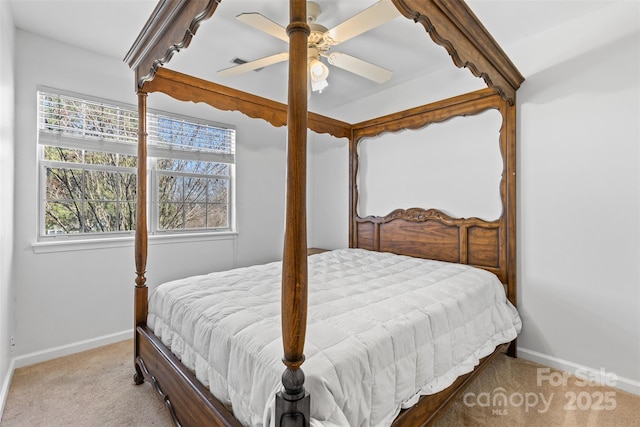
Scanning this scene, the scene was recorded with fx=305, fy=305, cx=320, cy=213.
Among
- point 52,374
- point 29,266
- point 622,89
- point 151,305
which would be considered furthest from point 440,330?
point 29,266

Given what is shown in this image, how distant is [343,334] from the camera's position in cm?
126

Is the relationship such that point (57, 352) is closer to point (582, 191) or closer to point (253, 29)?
point (253, 29)

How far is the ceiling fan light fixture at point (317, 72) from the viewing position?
2094 millimetres

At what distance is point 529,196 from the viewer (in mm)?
2533

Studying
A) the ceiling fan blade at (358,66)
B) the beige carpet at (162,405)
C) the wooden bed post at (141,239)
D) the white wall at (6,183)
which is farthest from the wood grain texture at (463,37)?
the white wall at (6,183)

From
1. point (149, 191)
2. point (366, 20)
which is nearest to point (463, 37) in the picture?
point (366, 20)

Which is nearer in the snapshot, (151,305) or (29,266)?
(151,305)

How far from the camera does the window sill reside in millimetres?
2471

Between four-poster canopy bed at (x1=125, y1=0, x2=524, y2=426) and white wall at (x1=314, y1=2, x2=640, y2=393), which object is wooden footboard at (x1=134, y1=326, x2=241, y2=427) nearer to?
four-poster canopy bed at (x1=125, y1=0, x2=524, y2=426)

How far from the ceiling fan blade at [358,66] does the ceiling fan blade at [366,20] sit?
0.56 feet

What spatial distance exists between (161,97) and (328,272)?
7.99 ft

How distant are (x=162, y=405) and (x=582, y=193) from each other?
325cm

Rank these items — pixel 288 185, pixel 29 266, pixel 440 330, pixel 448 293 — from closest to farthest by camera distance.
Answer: pixel 288 185
pixel 440 330
pixel 448 293
pixel 29 266

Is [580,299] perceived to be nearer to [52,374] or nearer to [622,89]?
[622,89]
